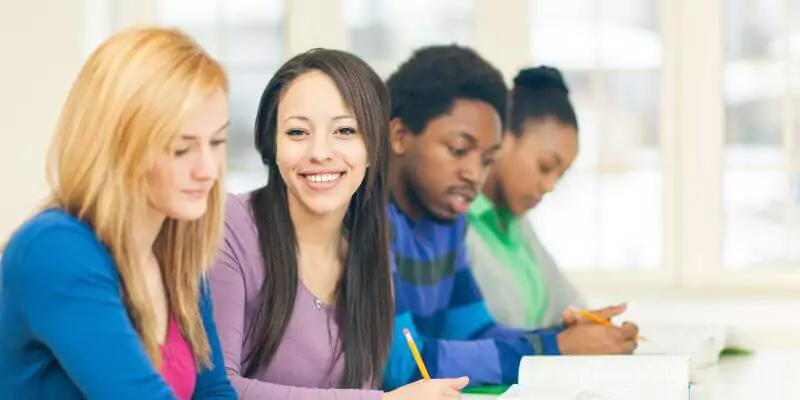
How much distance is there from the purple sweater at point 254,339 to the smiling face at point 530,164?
2.89 ft

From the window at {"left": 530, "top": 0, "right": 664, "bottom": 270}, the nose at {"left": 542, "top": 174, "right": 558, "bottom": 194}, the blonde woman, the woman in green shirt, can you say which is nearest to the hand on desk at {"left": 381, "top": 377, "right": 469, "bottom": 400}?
the blonde woman

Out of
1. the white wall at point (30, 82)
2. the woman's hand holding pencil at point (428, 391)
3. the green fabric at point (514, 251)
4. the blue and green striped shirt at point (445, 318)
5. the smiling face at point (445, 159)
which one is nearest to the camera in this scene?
the woman's hand holding pencil at point (428, 391)

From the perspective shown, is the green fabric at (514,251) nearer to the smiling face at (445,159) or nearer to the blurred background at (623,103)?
the smiling face at (445,159)

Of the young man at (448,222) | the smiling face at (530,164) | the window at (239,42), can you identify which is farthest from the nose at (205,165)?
the window at (239,42)

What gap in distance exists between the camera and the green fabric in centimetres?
264

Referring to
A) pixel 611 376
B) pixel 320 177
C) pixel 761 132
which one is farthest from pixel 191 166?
pixel 761 132

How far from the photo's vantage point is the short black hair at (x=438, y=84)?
2330 millimetres

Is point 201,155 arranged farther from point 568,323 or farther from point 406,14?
point 406,14

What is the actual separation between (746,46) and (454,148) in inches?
76.8

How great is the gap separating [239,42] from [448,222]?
1.96 m

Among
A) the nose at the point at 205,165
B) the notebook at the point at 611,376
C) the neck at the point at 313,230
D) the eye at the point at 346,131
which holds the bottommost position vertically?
the notebook at the point at 611,376

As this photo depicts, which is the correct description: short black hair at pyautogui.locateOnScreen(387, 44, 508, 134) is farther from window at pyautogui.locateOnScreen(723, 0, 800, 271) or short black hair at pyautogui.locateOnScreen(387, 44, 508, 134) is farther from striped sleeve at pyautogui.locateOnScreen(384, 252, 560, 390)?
window at pyautogui.locateOnScreen(723, 0, 800, 271)

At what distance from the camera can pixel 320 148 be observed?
180 centimetres

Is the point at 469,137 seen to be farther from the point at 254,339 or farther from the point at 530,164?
the point at 254,339
